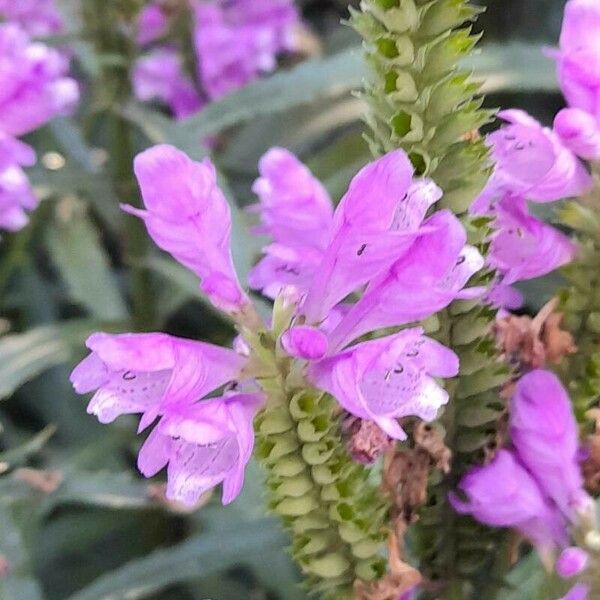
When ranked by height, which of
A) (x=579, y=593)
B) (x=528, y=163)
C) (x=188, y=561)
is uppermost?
(x=528, y=163)

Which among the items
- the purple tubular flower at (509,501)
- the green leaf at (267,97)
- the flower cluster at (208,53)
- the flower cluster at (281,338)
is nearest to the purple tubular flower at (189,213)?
the flower cluster at (281,338)

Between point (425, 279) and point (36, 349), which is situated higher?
point (425, 279)

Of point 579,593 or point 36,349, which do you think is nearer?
point 579,593

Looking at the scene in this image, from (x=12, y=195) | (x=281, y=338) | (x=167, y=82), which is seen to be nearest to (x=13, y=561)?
(x=12, y=195)

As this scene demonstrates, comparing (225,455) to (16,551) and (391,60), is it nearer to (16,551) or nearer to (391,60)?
(391,60)

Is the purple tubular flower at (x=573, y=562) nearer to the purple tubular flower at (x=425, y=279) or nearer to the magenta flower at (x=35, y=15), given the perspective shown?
the purple tubular flower at (x=425, y=279)

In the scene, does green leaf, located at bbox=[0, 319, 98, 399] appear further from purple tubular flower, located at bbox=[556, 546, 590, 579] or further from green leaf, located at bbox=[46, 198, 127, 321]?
purple tubular flower, located at bbox=[556, 546, 590, 579]

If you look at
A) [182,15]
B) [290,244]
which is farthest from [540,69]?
[290,244]

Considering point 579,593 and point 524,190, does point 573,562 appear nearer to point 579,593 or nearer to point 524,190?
point 579,593

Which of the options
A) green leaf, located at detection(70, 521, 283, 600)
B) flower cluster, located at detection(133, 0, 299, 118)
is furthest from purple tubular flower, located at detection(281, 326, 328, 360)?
flower cluster, located at detection(133, 0, 299, 118)
